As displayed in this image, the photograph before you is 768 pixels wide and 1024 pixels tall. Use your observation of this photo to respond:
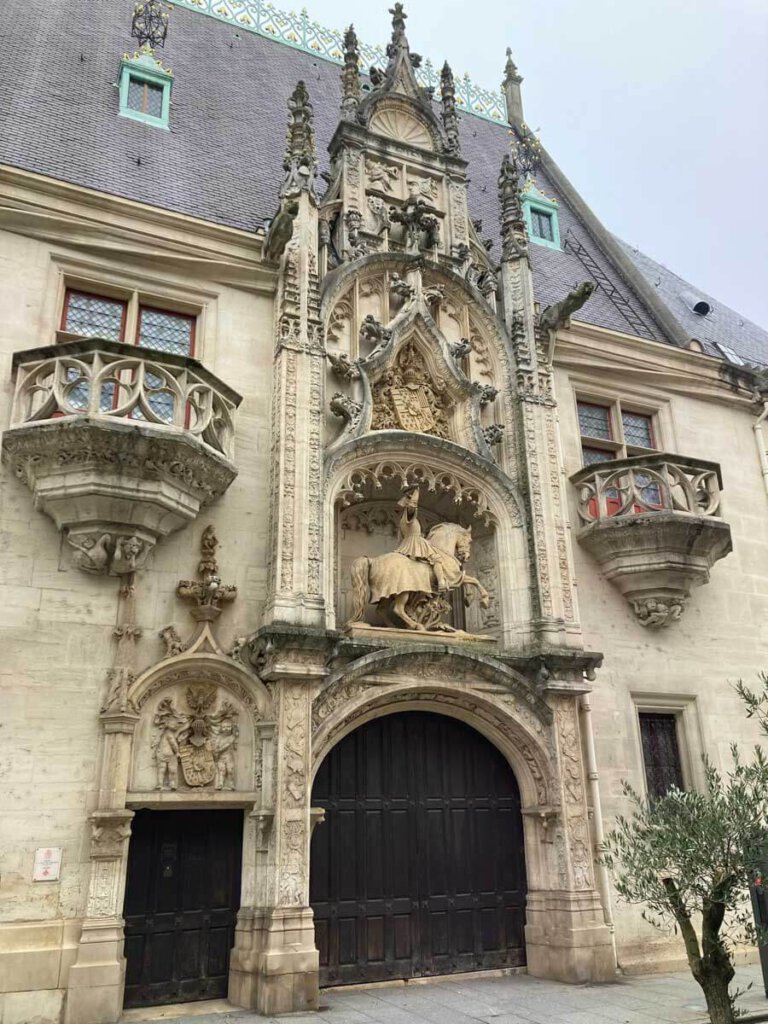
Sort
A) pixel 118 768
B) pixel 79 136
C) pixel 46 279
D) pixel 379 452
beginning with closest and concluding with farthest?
pixel 118 768, pixel 46 279, pixel 379 452, pixel 79 136

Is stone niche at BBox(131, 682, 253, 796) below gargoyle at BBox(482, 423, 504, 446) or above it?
below

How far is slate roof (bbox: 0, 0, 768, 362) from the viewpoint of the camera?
1292cm

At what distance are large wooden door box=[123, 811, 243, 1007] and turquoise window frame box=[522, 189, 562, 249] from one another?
13714 mm

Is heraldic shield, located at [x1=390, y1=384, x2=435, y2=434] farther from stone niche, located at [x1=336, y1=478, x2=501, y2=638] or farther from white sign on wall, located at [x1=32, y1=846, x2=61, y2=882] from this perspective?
white sign on wall, located at [x1=32, y1=846, x2=61, y2=882]

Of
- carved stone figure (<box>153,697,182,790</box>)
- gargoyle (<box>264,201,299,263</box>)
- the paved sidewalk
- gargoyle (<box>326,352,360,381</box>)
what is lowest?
the paved sidewalk

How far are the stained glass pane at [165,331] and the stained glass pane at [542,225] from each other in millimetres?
9681

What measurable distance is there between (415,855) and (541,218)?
550 inches

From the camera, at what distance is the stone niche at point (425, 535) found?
11.8 metres

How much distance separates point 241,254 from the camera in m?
11.8

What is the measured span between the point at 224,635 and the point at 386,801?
2.88 metres

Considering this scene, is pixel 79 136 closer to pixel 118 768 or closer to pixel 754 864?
pixel 118 768

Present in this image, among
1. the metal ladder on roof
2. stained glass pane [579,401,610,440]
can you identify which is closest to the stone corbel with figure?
stained glass pane [579,401,610,440]

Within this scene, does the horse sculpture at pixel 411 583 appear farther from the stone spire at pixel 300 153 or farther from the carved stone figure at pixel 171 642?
the stone spire at pixel 300 153

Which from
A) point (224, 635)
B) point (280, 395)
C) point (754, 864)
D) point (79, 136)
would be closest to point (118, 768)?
point (224, 635)
